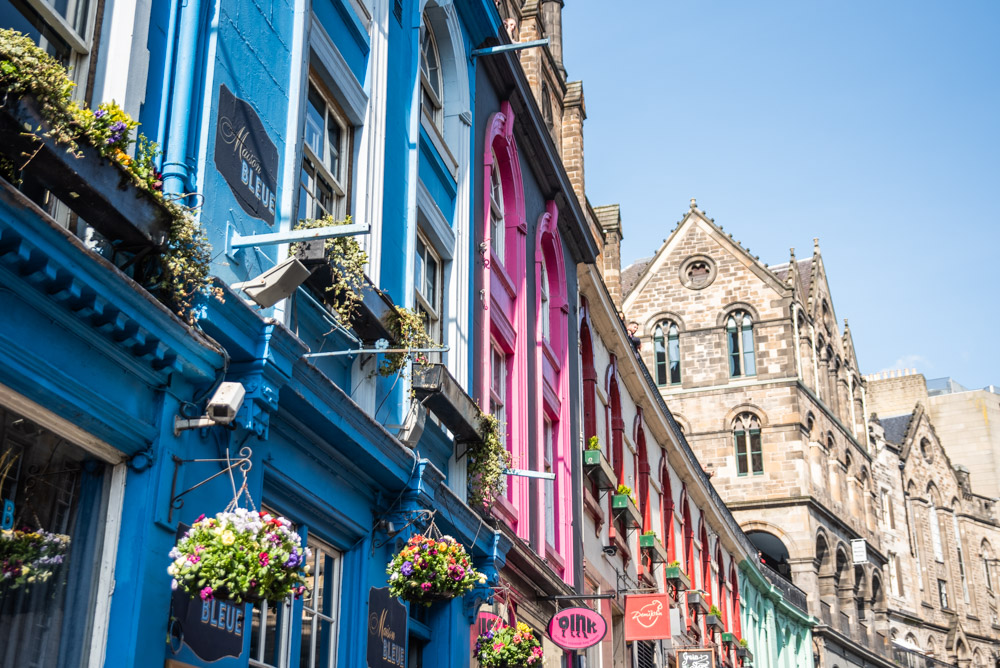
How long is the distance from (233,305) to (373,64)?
16.4 feet

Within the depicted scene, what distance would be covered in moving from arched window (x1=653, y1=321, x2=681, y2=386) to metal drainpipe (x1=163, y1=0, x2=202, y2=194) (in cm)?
4397

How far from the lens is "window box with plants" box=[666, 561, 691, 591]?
2739cm

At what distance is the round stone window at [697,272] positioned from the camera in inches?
2083

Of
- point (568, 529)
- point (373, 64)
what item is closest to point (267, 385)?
point (373, 64)

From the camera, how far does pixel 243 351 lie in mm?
8484

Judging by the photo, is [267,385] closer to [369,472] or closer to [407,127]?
[369,472]

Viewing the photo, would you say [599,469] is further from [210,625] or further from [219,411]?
[219,411]

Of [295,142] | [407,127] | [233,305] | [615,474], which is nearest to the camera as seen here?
[233,305]

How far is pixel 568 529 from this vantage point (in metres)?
19.5

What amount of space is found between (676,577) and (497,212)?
1231 centimetres

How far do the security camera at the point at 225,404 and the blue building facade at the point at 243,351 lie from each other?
24 cm

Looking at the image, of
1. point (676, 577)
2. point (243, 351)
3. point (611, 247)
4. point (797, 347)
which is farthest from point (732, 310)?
point (243, 351)

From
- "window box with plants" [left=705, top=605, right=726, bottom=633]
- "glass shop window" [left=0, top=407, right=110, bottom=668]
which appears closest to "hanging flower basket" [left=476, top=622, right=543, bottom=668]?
"glass shop window" [left=0, top=407, right=110, bottom=668]

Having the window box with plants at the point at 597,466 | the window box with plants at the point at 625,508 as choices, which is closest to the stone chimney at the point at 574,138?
the window box with plants at the point at 597,466
